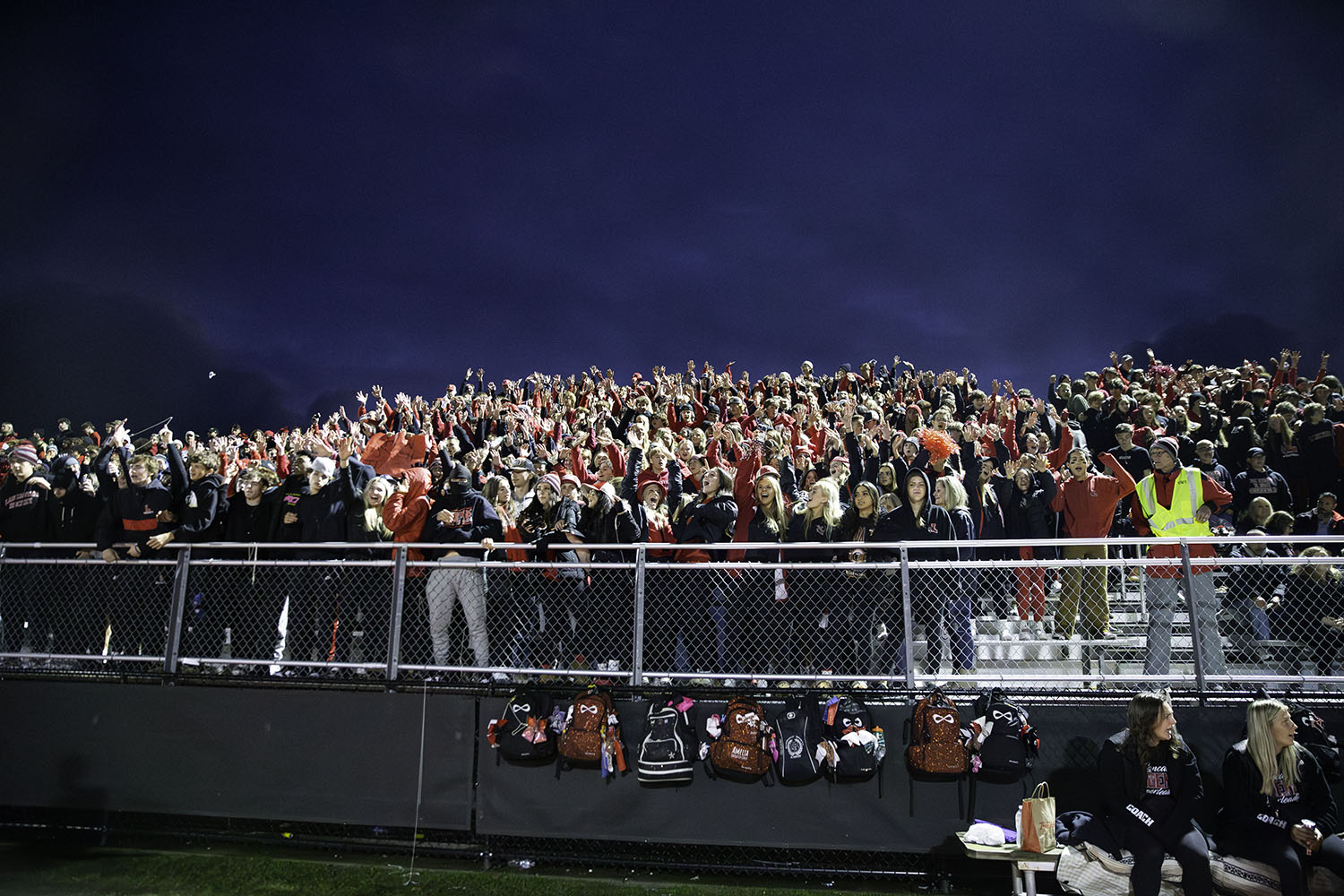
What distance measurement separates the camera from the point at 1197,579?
5.92 meters

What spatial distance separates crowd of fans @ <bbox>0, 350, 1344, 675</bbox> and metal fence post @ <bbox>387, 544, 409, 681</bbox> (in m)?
0.24

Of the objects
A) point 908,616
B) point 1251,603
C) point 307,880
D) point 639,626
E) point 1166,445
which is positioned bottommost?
point 307,880

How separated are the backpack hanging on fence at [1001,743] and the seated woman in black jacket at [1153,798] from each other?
1.58 ft

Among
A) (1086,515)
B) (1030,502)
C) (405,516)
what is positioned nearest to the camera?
(1086,515)

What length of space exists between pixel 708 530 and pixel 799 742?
1909 mm

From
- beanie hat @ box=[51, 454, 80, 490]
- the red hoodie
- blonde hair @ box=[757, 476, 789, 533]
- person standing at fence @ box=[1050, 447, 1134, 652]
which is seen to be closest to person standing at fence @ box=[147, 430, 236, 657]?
beanie hat @ box=[51, 454, 80, 490]

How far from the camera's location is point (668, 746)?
6.02 metres

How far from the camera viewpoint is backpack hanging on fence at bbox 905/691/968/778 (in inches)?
221

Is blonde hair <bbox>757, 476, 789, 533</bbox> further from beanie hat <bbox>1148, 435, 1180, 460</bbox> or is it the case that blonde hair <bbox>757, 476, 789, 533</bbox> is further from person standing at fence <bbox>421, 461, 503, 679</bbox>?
beanie hat <bbox>1148, 435, 1180, 460</bbox>

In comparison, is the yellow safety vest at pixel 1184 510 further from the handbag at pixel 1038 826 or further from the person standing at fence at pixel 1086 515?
the handbag at pixel 1038 826

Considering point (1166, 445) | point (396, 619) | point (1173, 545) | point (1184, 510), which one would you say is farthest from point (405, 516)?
point (1184, 510)

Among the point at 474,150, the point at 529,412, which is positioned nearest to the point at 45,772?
the point at 529,412

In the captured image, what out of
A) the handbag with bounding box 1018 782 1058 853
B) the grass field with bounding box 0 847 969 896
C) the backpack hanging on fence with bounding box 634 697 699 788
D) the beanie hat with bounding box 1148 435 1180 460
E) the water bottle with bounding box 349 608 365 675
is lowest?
the grass field with bounding box 0 847 969 896

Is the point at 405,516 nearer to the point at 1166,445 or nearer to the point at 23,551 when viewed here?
the point at 23,551
